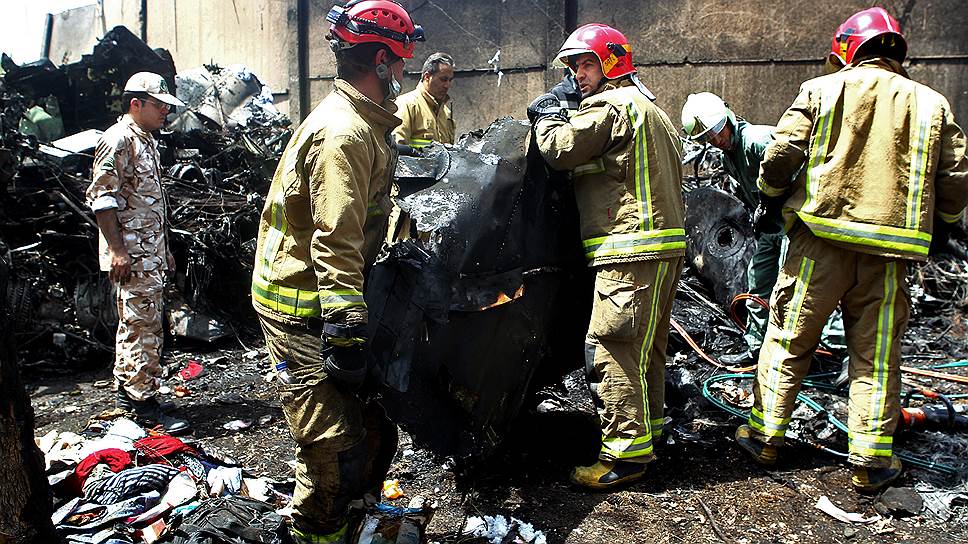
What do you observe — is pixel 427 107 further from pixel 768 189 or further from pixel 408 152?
pixel 768 189

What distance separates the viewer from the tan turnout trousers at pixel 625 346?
3.22 m

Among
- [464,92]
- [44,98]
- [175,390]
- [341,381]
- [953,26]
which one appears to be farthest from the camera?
[464,92]

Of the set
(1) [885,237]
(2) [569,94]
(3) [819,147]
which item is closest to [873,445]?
(1) [885,237]

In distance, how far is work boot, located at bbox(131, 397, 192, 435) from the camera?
4.07 meters

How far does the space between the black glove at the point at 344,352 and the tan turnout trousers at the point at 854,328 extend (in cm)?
209

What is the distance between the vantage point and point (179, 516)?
9.39 feet

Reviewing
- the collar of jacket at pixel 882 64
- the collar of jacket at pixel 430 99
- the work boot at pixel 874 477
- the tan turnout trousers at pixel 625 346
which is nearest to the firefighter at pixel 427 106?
the collar of jacket at pixel 430 99

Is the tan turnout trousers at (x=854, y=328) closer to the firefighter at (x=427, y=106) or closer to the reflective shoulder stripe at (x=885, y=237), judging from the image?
the reflective shoulder stripe at (x=885, y=237)

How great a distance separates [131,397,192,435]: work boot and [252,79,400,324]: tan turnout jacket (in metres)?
1.84

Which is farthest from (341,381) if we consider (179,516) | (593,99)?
(593,99)

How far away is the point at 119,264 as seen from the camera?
4.03 metres

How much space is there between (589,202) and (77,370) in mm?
3827

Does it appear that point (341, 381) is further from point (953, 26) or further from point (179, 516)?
point (953, 26)

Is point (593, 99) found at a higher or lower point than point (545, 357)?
higher
